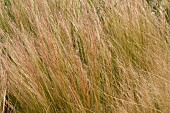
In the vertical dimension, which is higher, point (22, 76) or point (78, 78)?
point (22, 76)

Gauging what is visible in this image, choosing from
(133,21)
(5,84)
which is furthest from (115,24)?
(5,84)

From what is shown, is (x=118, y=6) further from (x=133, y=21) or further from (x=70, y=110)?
(x=70, y=110)

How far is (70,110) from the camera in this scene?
2.03 metres

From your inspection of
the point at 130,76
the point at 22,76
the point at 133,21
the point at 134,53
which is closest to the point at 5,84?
the point at 22,76

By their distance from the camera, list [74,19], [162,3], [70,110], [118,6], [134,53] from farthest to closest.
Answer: [162,3] < [118,6] < [74,19] < [134,53] < [70,110]

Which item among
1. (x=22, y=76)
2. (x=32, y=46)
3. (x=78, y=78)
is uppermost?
(x=32, y=46)

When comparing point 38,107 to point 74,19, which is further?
point 74,19

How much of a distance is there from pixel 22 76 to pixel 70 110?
15.6 inches

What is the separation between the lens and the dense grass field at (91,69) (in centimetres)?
200

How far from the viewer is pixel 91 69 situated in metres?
2.16

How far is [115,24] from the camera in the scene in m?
2.72

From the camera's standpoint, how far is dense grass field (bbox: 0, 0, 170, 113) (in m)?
2.00

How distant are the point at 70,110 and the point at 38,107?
19 centimetres

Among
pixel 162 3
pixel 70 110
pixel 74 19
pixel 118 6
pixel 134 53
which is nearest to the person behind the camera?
pixel 70 110
